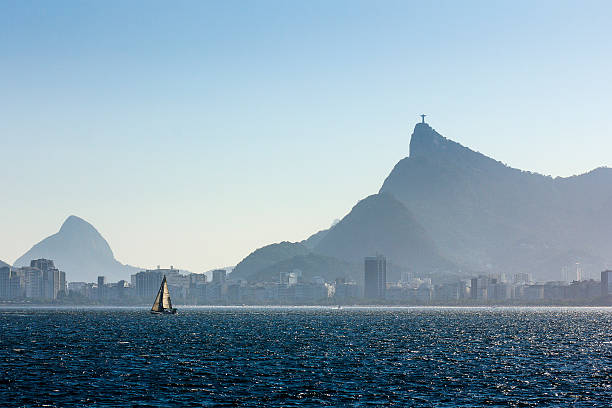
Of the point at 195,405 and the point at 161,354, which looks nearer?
the point at 195,405

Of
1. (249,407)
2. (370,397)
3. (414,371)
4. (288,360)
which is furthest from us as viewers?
(288,360)

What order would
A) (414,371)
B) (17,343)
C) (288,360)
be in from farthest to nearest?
1. (17,343)
2. (288,360)
3. (414,371)

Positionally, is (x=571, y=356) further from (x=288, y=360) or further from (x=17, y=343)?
(x=17, y=343)

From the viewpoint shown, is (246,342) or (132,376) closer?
(132,376)

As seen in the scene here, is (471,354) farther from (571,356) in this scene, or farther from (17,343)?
(17,343)

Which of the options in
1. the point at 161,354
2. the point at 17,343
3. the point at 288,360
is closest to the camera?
the point at 288,360

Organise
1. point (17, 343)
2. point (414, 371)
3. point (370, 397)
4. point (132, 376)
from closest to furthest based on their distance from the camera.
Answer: point (370, 397), point (132, 376), point (414, 371), point (17, 343)

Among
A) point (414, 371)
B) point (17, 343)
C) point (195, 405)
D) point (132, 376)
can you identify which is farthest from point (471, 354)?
point (17, 343)

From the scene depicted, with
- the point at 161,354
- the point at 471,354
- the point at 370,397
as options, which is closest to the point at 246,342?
the point at 161,354
